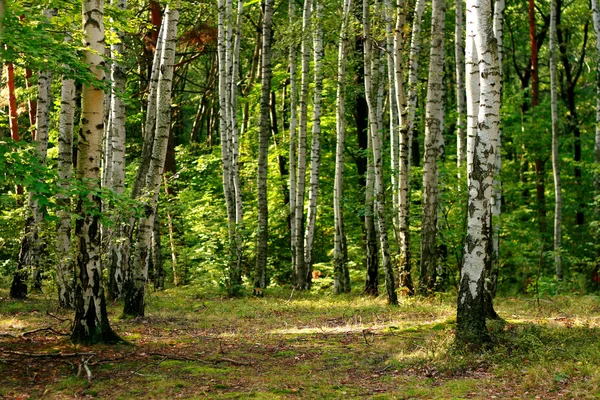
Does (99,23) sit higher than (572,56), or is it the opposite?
(572,56)

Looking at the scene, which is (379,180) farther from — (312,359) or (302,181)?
(312,359)

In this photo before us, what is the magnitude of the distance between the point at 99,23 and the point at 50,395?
14.9 feet

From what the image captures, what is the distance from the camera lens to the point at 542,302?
1196 cm

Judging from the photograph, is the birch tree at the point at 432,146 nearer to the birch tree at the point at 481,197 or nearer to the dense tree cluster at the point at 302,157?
the dense tree cluster at the point at 302,157

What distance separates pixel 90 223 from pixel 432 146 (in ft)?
23.9

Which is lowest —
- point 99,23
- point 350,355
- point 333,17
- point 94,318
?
point 350,355

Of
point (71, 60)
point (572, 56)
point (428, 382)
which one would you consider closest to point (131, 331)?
point (71, 60)

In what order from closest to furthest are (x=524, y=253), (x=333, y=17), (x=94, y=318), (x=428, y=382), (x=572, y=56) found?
(x=428, y=382) → (x=94, y=318) → (x=333, y=17) → (x=524, y=253) → (x=572, y=56)

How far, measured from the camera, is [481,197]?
7.04m

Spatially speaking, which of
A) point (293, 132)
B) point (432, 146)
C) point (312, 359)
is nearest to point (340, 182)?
point (293, 132)

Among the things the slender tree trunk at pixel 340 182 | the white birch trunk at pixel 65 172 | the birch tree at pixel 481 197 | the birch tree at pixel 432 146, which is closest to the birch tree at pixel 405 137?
the birch tree at pixel 432 146

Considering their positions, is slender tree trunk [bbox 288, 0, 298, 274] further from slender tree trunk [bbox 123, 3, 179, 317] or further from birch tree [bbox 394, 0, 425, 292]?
slender tree trunk [bbox 123, 3, 179, 317]

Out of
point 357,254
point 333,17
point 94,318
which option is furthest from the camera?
point 357,254

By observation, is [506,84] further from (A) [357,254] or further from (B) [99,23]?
(B) [99,23]
